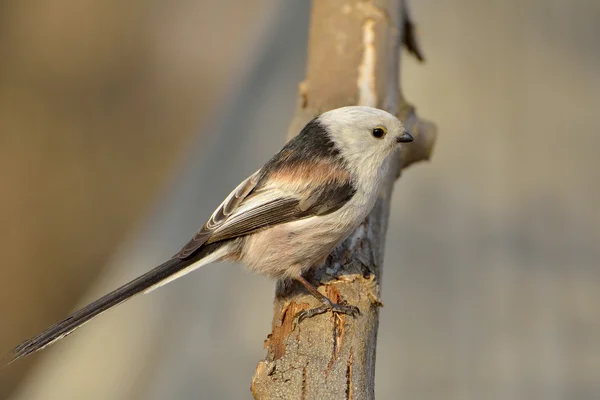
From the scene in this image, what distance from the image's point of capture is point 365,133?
8.64ft

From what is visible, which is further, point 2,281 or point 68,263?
point 68,263

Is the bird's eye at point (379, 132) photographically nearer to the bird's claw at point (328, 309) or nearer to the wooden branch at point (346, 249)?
the wooden branch at point (346, 249)

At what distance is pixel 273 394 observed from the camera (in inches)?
74.6

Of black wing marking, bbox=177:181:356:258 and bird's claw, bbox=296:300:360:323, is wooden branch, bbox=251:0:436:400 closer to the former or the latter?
bird's claw, bbox=296:300:360:323

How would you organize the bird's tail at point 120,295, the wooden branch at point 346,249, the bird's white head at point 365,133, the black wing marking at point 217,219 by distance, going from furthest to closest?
1. the bird's white head at point 365,133
2. the black wing marking at point 217,219
3. the bird's tail at point 120,295
4. the wooden branch at point 346,249

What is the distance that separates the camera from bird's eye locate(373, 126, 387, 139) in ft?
8.66

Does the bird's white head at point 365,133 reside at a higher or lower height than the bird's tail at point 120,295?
higher

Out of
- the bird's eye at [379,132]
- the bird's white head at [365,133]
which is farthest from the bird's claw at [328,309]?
the bird's eye at [379,132]

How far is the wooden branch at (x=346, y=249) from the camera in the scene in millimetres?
1948

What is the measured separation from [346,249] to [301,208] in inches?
11.8

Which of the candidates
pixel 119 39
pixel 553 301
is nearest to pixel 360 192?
pixel 553 301

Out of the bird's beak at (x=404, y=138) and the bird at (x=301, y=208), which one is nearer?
the bird at (x=301, y=208)

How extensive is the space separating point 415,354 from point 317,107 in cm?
224

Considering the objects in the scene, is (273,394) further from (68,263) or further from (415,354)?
(68,263)
